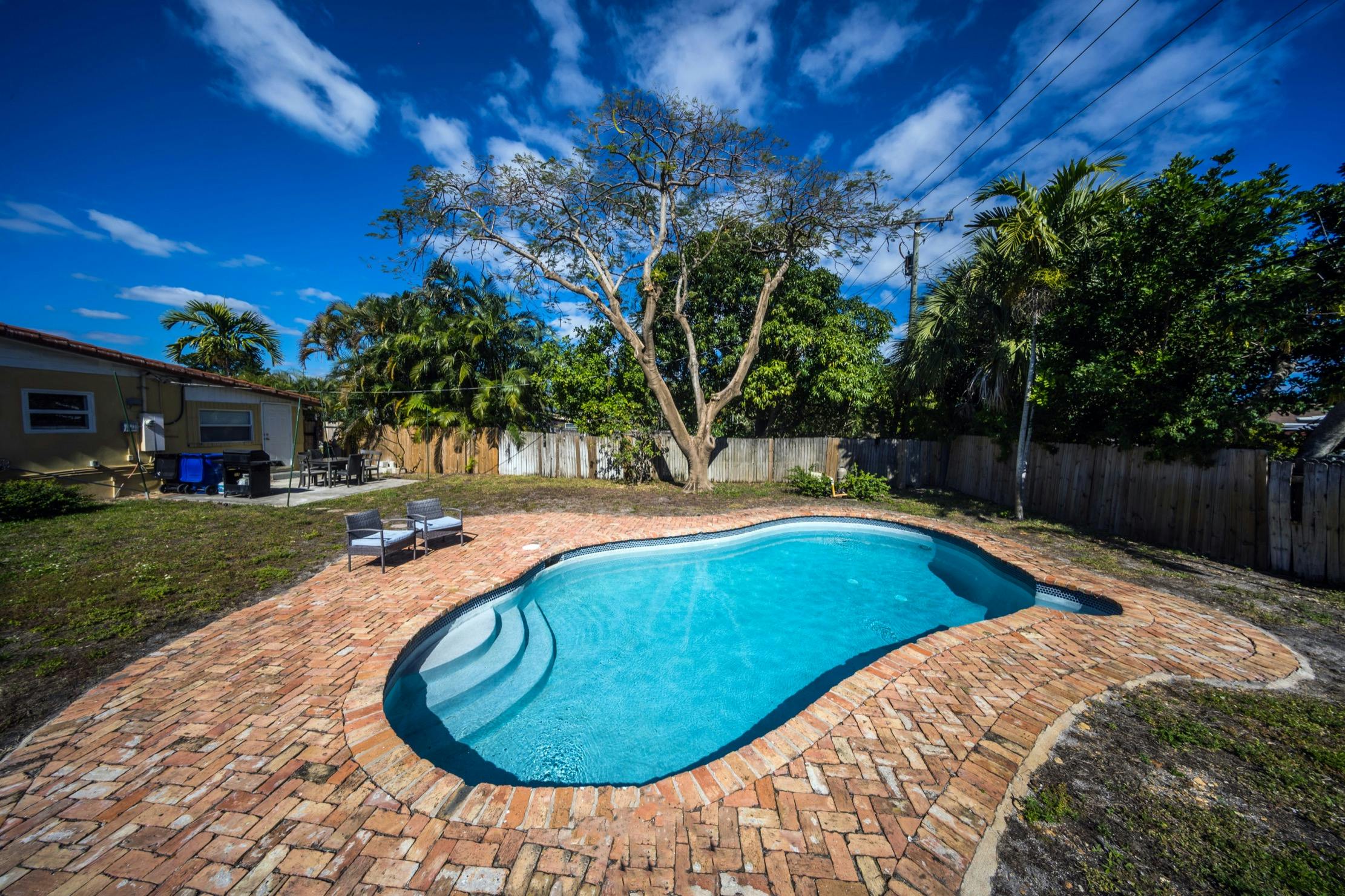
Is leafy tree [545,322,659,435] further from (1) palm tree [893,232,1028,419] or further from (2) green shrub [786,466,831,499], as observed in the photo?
(1) palm tree [893,232,1028,419]

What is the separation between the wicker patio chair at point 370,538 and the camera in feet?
19.3

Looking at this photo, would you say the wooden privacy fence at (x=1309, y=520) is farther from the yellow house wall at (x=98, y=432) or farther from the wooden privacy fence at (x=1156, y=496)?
the yellow house wall at (x=98, y=432)

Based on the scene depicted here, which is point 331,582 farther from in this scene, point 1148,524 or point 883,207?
point 883,207

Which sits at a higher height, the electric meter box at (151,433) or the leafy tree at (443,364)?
the leafy tree at (443,364)

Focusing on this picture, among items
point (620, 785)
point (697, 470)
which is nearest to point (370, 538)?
point (620, 785)

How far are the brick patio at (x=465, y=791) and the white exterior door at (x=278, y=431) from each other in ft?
43.5

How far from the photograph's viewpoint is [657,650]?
16.8 ft

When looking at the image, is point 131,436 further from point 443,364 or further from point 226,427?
point 443,364

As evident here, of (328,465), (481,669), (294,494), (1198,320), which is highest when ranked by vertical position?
(1198,320)

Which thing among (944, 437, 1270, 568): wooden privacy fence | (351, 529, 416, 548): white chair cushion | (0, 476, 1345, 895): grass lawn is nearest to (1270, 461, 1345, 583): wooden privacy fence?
(944, 437, 1270, 568): wooden privacy fence

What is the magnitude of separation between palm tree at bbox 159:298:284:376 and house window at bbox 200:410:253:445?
579 centimetres

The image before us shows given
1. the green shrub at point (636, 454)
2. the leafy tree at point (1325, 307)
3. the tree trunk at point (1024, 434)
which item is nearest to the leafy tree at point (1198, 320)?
the leafy tree at point (1325, 307)

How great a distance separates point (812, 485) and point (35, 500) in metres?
16.2

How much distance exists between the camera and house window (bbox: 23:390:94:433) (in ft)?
31.2
